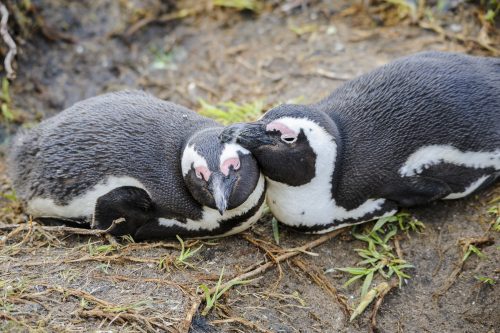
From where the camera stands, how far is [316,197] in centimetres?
391

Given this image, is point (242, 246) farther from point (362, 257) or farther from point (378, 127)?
point (378, 127)

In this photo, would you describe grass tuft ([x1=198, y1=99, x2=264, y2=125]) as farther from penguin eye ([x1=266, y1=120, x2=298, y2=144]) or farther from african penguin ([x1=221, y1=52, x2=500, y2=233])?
penguin eye ([x1=266, y1=120, x2=298, y2=144])

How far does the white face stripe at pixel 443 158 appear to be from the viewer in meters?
3.81

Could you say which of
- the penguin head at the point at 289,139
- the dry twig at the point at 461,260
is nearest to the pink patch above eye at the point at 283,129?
the penguin head at the point at 289,139

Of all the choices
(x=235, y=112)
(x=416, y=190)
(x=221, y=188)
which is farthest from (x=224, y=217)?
(x=235, y=112)

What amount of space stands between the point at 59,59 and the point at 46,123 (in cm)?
200

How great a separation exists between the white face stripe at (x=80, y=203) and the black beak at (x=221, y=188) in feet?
1.79

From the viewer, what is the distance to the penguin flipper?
3.88 metres

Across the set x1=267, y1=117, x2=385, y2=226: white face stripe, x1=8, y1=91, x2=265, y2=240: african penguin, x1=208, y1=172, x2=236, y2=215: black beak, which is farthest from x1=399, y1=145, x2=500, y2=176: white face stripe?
x1=208, y1=172, x2=236, y2=215: black beak

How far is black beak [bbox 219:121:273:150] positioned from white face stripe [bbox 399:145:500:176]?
87 cm

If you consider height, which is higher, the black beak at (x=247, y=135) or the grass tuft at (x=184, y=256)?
the black beak at (x=247, y=135)

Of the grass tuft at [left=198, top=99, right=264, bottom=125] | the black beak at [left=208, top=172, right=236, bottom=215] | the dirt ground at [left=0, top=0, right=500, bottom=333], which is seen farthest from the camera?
the grass tuft at [left=198, top=99, right=264, bottom=125]

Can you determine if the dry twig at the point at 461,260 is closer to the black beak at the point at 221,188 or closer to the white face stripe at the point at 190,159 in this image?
the black beak at the point at 221,188

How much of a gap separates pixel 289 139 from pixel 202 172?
55 centimetres
